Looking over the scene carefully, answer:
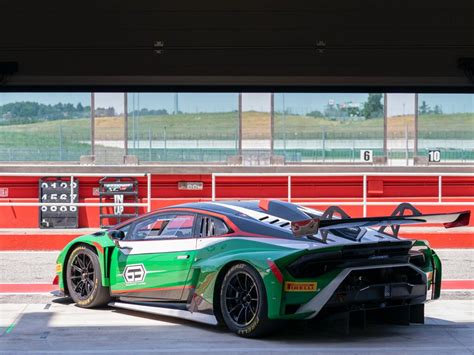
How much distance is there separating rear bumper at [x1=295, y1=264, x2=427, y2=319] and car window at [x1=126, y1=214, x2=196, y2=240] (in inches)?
72.9

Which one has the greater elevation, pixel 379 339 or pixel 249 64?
pixel 249 64

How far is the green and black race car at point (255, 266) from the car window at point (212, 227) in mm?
13

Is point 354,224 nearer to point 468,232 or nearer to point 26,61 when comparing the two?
point 26,61

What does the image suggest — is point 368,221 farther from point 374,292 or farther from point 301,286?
point 301,286

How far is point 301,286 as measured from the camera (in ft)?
24.4

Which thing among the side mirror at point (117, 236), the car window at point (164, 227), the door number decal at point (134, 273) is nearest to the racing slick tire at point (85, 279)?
the side mirror at point (117, 236)

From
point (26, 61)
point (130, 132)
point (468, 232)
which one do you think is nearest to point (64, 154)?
point (130, 132)

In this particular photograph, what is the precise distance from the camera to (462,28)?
8.02 metres

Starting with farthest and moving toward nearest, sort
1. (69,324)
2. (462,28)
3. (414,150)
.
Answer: (414,150) → (69,324) → (462,28)

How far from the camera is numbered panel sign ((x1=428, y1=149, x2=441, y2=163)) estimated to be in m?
25.6

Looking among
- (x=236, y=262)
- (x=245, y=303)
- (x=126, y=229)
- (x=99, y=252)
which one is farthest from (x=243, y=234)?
(x=99, y=252)

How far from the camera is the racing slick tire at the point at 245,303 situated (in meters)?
7.61

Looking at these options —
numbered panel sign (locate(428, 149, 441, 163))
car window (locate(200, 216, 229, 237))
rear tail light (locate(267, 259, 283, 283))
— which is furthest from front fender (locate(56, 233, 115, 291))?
numbered panel sign (locate(428, 149, 441, 163))

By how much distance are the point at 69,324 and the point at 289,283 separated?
2.59 meters
